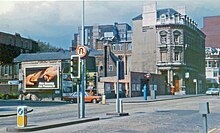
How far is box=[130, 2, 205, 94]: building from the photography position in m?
83.4

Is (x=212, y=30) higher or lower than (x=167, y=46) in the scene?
higher

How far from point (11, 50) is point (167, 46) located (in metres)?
31.8

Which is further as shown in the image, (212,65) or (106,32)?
(106,32)

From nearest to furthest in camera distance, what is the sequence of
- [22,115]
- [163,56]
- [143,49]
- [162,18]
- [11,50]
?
[22,115] < [163,56] < [162,18] < [11,50] < [143,49]

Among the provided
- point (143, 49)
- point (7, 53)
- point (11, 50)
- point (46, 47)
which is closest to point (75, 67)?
point (7, 53)

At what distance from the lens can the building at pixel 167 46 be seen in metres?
83.4

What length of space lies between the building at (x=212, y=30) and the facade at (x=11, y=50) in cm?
7514

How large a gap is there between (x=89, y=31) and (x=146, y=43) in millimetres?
60917

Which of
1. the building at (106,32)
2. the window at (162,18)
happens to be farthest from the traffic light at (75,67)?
the building at (106,32)

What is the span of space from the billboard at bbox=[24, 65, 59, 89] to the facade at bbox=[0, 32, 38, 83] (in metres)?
13.8

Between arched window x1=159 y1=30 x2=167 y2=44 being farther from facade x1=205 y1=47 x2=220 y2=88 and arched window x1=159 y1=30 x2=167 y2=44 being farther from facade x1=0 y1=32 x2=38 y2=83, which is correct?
facade x1=205 y1=47 x2=220 y2=88

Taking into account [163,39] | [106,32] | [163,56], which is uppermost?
[106,32]

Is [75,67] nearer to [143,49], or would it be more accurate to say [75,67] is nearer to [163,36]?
[163,36]

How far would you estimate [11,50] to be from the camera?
86438mm
